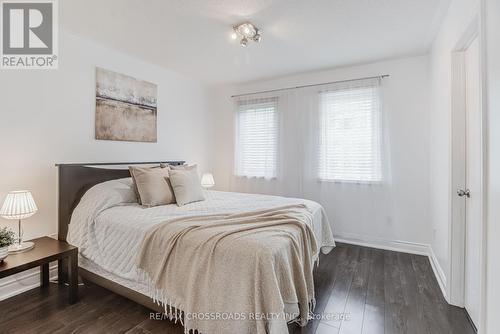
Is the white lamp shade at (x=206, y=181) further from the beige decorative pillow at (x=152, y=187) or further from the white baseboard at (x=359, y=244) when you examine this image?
the white baseboard at (x=359, y=244)

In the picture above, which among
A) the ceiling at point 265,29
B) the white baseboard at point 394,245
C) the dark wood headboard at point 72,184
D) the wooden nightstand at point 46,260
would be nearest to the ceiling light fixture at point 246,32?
the ceiling at point 265,29

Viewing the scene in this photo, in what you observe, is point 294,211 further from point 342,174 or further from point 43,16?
point 43,16

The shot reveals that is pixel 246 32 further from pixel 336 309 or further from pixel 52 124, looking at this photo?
pixel 336 309

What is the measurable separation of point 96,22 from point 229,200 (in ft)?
7.26

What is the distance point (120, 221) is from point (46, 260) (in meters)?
0.59

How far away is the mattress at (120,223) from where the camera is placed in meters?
1.87

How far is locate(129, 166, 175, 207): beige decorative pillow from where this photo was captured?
2424mm

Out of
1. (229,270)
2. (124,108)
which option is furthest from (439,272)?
(124,108)

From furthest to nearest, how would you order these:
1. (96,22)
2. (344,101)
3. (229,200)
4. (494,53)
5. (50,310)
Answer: (344,101), (229,200), (96,22), (50,310), (494,53)

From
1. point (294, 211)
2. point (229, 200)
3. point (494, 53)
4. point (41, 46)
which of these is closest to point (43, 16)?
point (41, 46)

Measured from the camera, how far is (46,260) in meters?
1.87

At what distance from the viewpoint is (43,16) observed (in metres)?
2.15

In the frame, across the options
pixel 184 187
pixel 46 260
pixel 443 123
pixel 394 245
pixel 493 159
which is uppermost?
pixel 443 123

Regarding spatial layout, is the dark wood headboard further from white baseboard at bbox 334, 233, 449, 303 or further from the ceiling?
white baseboard at bbox 334, 233, 449, 303
